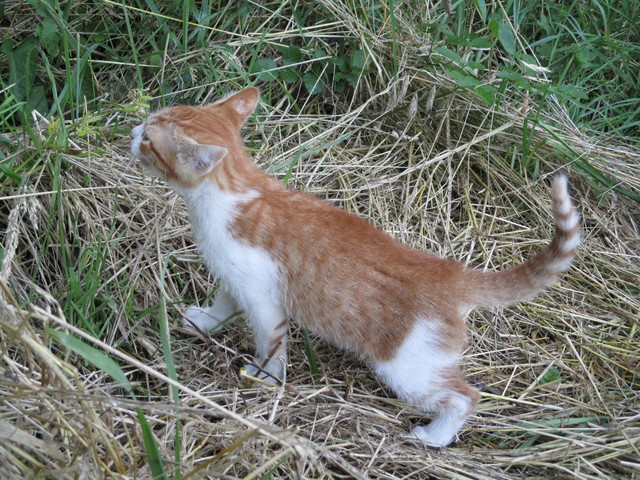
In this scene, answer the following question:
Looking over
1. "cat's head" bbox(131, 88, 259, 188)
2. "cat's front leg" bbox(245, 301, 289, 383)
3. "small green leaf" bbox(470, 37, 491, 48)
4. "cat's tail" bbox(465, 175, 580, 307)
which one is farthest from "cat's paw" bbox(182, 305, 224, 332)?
"small green leaf" bbox(470, 37, 491, 48)

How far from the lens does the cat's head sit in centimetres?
245

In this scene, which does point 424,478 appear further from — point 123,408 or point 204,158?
point 204,158

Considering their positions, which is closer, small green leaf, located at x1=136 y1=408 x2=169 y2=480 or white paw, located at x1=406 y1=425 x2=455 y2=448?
small green leaf, located at x1=136 y1=408 x2=169 y2=480

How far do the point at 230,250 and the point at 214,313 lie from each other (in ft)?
1.50

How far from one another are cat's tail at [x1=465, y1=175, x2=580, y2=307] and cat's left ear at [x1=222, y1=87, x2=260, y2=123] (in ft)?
3.72

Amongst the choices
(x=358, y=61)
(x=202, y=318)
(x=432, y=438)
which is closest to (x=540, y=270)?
(x=432, y=438)

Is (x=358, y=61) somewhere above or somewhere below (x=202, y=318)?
above

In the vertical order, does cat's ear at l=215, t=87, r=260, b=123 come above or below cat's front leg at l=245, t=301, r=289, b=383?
above

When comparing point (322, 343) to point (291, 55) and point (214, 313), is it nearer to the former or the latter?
point (214, 313)

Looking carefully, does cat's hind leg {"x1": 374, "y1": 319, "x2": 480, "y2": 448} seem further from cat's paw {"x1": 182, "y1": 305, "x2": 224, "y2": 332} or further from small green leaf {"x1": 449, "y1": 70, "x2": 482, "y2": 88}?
small green leaf {"x1": 449, "y1": 70, "x2": 482, "y2": 88}

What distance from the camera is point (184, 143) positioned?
2.47 m

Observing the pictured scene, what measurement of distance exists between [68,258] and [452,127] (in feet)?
6.66

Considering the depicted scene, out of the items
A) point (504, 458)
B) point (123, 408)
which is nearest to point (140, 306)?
point (123, 408)

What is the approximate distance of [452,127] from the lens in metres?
3.66
